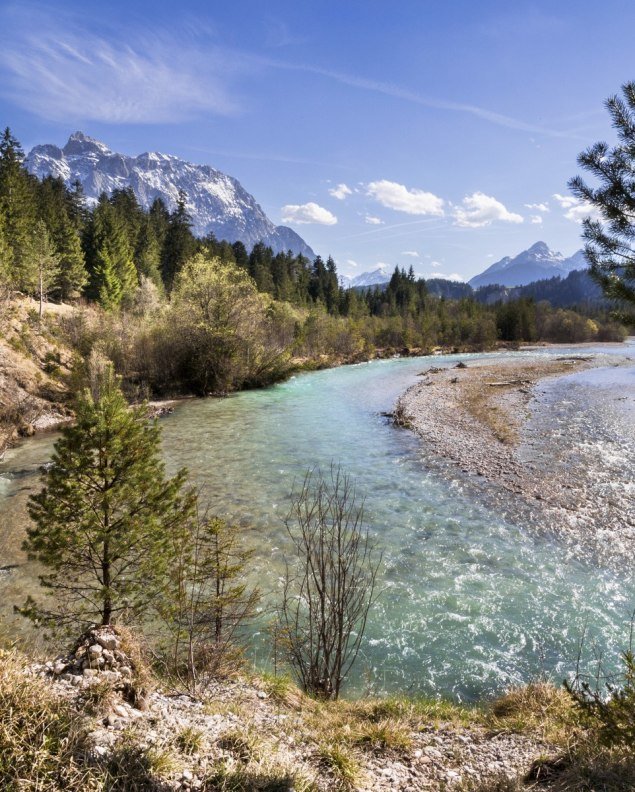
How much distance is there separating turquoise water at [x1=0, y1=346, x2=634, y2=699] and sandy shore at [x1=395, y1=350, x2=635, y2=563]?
89 centimetres

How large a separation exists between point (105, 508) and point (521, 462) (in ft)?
60.0

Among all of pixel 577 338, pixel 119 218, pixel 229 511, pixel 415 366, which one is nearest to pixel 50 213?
pixel 119 218

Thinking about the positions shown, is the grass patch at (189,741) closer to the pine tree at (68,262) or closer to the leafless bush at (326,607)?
the leafless bush at (326,607)

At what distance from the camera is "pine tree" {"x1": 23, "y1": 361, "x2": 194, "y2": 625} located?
7.03 m

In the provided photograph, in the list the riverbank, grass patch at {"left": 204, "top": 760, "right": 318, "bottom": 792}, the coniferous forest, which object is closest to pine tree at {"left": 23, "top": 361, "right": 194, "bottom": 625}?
the riverbank

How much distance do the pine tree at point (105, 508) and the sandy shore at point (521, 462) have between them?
11.6 metres

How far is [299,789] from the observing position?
4.05m

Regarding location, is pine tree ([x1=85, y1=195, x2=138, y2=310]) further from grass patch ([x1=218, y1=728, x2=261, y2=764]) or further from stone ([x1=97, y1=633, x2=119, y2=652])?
grass patch ([x1=218, y1=728, x2=261, y2=764])

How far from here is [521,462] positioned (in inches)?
792

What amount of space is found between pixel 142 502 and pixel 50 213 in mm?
69281

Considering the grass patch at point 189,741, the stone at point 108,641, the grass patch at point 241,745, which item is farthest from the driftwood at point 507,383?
the grass patch at point 189,741

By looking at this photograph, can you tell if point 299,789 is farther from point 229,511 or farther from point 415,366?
point 415,366

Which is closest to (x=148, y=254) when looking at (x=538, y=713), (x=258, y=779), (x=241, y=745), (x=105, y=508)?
(x=105, y=508)

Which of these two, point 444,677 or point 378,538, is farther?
point 378,538
